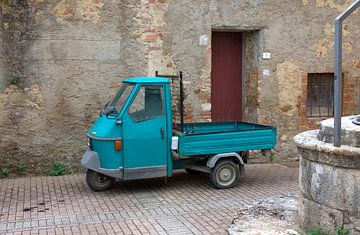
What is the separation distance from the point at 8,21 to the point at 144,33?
245 centimetres

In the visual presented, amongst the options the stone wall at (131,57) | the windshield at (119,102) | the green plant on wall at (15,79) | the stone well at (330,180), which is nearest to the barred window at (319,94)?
the stone wall at (131,57)

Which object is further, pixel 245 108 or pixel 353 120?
pixel 245 108

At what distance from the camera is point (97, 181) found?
24.0 ft

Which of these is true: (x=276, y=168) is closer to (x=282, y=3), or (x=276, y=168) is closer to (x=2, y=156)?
(x=282, y=3)

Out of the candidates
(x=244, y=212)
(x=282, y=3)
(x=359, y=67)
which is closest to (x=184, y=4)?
(x=282, y=3)

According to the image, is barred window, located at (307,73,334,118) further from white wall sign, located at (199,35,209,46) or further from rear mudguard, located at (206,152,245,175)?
rear mudguard, located at (206,152,245,175)

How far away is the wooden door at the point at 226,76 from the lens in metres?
9.81

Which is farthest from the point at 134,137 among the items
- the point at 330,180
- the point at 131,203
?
the point at 330,180

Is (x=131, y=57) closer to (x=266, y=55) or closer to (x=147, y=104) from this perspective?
(x=147, y=104)

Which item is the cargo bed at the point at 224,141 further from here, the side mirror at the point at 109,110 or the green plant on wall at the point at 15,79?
the green plant on wall at the point at 15,79

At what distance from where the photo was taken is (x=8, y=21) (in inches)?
323

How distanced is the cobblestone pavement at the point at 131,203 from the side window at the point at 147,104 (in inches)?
48.2

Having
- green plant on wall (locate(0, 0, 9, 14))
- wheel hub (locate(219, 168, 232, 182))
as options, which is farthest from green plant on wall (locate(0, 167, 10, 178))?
wheel hub (locate(219, 168, 232, 182))

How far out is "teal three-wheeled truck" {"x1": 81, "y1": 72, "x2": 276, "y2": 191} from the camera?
704 cm
